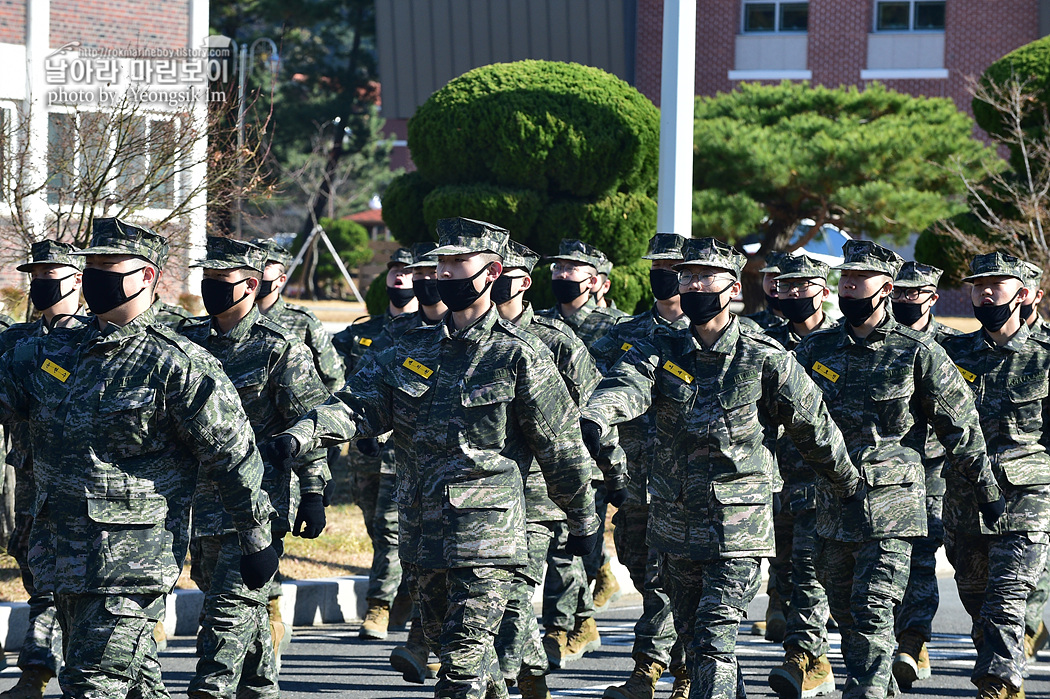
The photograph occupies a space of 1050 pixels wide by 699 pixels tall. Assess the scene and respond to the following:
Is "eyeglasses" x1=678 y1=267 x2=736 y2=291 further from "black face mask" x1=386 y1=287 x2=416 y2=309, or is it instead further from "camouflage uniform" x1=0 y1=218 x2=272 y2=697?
"black face mask" x1=386 y1=287 x2=416 y2=309

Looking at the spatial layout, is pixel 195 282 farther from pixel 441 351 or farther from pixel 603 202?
pixel 441 351

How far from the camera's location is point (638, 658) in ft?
24.6

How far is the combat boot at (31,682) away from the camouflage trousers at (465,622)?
2.29m

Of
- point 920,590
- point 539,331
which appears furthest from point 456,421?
point 920,590

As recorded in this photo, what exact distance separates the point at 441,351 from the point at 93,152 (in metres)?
8.31

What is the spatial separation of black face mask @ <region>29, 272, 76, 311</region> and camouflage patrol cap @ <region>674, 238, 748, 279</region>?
344cm

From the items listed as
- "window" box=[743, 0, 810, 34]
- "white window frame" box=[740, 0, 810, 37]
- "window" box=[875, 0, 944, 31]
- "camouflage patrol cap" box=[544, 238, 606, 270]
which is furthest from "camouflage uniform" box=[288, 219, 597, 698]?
"window" box=[875, 0, 944, 31]

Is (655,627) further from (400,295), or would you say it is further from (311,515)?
(400,295)

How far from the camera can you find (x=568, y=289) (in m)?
9.54

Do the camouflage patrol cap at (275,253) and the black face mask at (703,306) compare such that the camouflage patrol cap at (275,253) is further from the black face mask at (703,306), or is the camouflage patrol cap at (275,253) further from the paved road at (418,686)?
the black face mask at (703,306)

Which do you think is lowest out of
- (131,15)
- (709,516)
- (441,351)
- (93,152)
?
(709,516)

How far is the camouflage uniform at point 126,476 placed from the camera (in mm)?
5211

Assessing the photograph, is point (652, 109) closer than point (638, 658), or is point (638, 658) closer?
point (638, 658)

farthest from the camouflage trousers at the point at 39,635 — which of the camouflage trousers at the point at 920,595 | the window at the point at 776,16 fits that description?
the window at the point at 776,16
